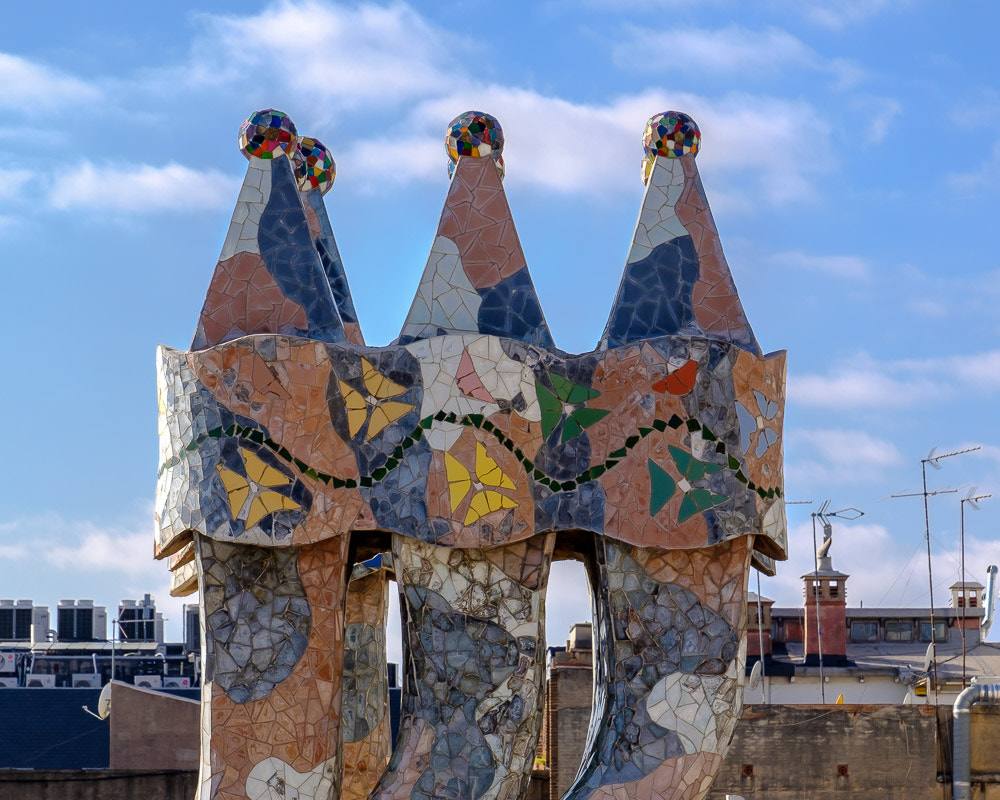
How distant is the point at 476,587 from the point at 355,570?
3.25m

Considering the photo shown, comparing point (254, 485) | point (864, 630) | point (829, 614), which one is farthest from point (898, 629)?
point (254, 485)

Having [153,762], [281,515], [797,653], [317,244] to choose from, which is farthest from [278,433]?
[797,653]

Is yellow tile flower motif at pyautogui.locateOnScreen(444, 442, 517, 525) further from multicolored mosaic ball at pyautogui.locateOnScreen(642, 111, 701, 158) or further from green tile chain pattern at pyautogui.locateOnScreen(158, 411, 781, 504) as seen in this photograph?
multicolored mosaic ball at pyautogui.locateOnScreen(642, 111, 701, 158)

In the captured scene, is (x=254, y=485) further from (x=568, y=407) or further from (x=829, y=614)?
(x=829, y=614)

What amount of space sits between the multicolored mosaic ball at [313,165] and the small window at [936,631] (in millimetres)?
27316

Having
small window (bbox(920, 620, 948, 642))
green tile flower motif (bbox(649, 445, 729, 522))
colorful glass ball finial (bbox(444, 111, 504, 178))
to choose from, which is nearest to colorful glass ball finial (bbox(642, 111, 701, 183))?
colorful glass ball finial (bbox(444, 111, 504, 178))

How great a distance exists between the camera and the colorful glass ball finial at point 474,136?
2267 centimetres

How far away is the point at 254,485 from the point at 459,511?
85.7 inches

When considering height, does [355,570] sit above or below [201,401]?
below

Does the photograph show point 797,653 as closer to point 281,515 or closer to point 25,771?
point 25,771

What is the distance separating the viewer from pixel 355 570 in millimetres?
24312

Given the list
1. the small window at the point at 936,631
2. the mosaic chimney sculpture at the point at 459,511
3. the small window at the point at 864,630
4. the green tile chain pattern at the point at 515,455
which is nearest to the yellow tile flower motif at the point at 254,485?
the mosaic chimney sculpture at the point at 459,511

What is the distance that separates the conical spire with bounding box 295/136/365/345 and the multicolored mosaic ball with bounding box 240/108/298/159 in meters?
1.99

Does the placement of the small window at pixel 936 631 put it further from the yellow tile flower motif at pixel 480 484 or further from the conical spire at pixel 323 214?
the yellow tile flower motif at pixel 480 484
